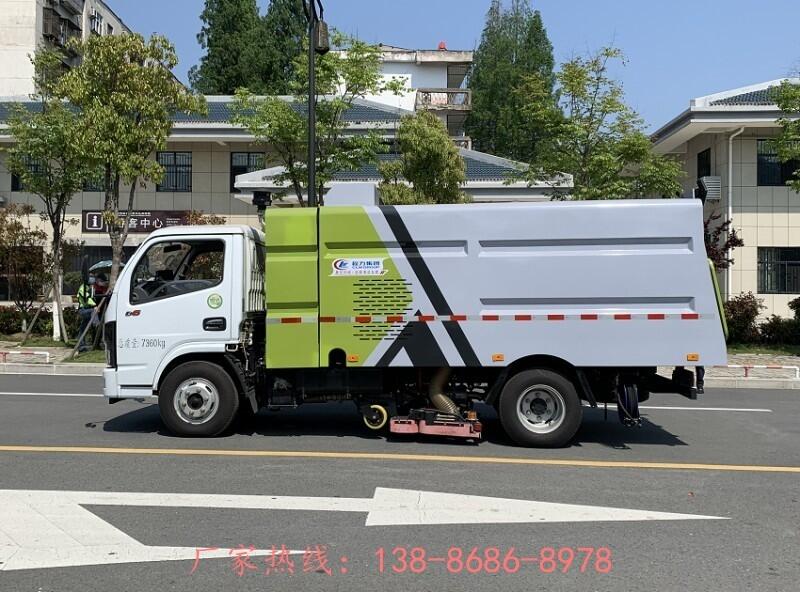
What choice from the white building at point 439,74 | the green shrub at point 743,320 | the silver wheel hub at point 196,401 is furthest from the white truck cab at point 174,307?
the white building at point 439,74

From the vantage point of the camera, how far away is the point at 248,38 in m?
47.8

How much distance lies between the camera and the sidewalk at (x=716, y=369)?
1373cm

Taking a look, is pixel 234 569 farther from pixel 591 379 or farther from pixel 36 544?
pixel 591 379

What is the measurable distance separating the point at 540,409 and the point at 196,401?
12.4ft

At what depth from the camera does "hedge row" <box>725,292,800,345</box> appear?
20469 millimetres

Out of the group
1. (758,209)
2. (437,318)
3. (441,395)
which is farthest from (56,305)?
(758,209)

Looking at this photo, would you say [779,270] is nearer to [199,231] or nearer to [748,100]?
[748,100]

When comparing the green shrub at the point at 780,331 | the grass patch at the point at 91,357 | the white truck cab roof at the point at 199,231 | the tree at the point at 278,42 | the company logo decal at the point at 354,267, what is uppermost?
the tree at the point at 278,42

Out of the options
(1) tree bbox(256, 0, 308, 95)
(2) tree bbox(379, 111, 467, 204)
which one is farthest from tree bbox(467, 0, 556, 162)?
(2) tree bbox(379, 111, 467, 204)

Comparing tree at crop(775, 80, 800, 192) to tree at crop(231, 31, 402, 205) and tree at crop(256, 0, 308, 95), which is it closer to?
tree at crop(231, 31, 402, 205)

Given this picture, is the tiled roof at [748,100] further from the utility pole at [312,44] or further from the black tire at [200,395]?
the black tire at [200,395]

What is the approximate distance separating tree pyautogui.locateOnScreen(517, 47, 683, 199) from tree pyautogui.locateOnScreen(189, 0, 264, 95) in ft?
105

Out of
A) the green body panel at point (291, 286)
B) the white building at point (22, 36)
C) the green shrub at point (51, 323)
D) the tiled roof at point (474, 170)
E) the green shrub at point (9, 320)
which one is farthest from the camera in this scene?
the white building at point (22, 36)

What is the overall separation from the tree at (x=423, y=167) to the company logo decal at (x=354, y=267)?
11.1 m
